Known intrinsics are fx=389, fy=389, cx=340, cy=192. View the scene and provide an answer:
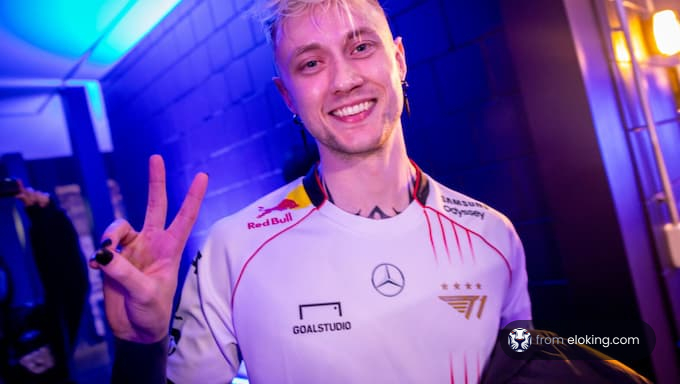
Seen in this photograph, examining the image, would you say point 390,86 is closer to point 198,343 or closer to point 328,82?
point 328,82

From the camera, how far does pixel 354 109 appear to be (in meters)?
0.91

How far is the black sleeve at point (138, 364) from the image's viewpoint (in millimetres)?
792

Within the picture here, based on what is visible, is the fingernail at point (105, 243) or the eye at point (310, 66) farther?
the eye at point (310, 66)

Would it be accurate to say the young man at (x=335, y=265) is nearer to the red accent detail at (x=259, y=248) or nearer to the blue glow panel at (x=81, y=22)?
the red accent detail at (x=259, y=248)

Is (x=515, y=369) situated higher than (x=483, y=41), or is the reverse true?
(x=483, y=41)

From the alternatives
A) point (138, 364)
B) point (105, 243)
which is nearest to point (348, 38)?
point (105, 243)

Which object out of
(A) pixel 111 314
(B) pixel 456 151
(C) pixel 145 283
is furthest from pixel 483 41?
(A) pixel 111 314

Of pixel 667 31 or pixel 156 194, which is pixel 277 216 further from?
pixel 667 31

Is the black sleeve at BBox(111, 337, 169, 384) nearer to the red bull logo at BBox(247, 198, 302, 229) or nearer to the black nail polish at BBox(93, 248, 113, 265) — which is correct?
the black nail polish at BBox(93, 248, 113, 265)

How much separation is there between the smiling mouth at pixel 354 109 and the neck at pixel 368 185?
0.36 ft

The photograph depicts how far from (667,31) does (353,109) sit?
1.17 metres

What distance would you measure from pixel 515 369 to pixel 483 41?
83cm

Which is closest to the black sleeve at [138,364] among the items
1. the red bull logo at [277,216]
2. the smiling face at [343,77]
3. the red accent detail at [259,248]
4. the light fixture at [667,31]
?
the red accent detail at [259,248]

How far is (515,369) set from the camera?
80 cm
